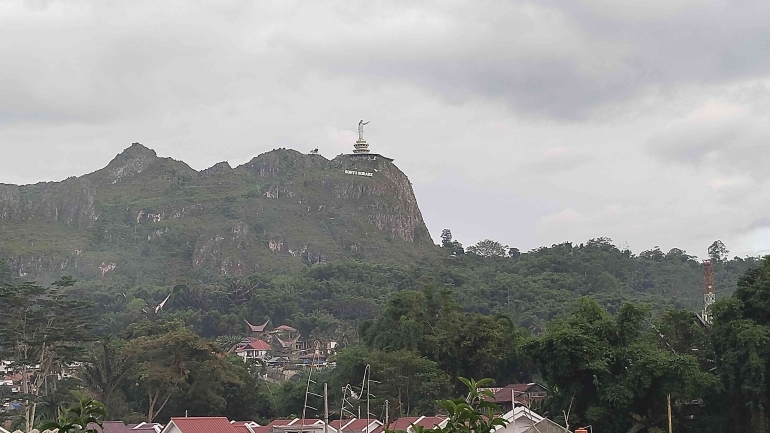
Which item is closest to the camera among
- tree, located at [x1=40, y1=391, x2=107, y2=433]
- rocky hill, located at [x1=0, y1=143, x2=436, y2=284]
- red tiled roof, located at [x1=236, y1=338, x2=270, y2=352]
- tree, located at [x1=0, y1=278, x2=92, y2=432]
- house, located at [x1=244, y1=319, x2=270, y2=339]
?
tree, located at [x1=40, y1=391, x2=107, y2=433]

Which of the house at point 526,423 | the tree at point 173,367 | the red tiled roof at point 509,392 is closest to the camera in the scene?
the house at point 526,423

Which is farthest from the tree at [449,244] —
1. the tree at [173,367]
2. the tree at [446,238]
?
the tree at [173,367]

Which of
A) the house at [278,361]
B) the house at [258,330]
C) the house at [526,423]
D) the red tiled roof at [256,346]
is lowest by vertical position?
the house at [278,361]

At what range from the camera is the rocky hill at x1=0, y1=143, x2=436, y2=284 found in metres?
151

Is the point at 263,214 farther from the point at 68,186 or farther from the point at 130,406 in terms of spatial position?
the point at 130,406

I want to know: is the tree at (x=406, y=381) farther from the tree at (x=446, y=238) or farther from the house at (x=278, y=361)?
the tree at (x=446, y=238)

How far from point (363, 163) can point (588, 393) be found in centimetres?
13706

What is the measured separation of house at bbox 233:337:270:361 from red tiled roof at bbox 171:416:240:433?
211 ft

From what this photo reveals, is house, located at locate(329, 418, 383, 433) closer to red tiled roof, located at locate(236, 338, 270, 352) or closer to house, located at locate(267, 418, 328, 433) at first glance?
house, located at locate(267, 418, 328, 433)

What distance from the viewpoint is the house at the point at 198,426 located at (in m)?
32.5

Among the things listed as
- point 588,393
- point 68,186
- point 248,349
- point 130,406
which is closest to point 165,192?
point 68,186

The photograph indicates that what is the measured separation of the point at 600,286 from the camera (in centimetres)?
11462

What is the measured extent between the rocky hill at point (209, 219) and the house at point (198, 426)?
11299 cm

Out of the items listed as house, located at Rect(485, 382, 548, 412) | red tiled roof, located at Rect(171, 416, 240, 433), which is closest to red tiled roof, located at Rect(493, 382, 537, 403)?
house, located at Rect(485, 382, 548, 412)
